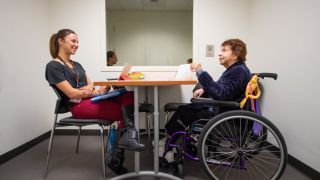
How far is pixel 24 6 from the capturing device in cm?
215

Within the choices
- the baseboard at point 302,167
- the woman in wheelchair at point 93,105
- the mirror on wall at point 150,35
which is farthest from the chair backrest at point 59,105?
the mirror on wall at point 150,35

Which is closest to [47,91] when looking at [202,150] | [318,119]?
[202,150]

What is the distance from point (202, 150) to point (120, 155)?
0.60 meters

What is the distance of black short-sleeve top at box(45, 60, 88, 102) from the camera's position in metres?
1.49

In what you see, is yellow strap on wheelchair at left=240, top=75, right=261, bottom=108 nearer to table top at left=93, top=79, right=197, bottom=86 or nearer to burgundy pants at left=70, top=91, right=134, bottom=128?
table top at left=93, top=79, right=197, bottom=86

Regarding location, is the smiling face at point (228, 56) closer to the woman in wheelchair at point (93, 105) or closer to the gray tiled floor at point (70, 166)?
the woman in wheelchair at point (93, 105)

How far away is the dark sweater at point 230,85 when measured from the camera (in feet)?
4.42

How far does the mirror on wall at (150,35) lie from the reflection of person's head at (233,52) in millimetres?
3508

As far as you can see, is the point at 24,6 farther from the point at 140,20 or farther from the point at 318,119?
the point at 140,20

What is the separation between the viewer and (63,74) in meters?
1.55

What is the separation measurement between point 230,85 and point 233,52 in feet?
1.10

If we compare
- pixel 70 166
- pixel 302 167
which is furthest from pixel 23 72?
pixel 302 167

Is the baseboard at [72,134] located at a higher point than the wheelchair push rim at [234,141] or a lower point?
lower

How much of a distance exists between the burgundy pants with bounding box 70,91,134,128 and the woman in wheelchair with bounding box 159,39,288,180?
0.36 metres
